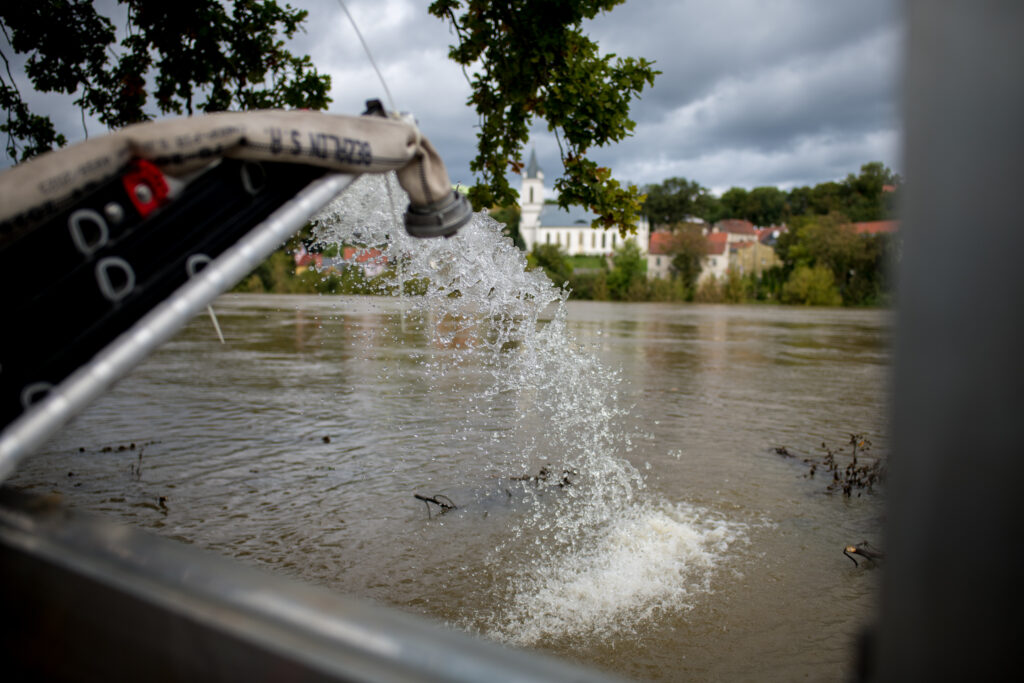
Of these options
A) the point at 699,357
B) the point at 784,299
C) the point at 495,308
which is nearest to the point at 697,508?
the point at 495,308

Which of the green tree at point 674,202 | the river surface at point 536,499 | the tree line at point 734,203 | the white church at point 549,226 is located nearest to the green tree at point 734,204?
the tree line at point 734,203

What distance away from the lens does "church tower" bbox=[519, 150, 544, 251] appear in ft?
449

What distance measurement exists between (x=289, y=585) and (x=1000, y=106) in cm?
109

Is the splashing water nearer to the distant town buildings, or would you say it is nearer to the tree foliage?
the tree foliage

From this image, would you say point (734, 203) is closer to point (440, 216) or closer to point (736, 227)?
point (736, 227)

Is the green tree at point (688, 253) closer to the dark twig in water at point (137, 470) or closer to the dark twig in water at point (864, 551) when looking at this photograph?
the dark twig in water at point (137, 470)

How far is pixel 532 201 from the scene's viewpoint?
142125mm

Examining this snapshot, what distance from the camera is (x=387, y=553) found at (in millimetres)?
6133

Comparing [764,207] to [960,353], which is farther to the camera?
[764,207]

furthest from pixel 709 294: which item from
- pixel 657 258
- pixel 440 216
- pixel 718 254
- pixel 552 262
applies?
pixel 440 216

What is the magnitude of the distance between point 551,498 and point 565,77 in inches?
161

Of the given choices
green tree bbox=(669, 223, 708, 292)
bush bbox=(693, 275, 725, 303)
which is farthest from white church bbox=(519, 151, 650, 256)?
bush bbox=(693, 275, 725, 303)

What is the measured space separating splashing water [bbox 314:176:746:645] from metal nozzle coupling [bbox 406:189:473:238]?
529 mm

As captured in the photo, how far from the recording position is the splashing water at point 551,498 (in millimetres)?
5133
